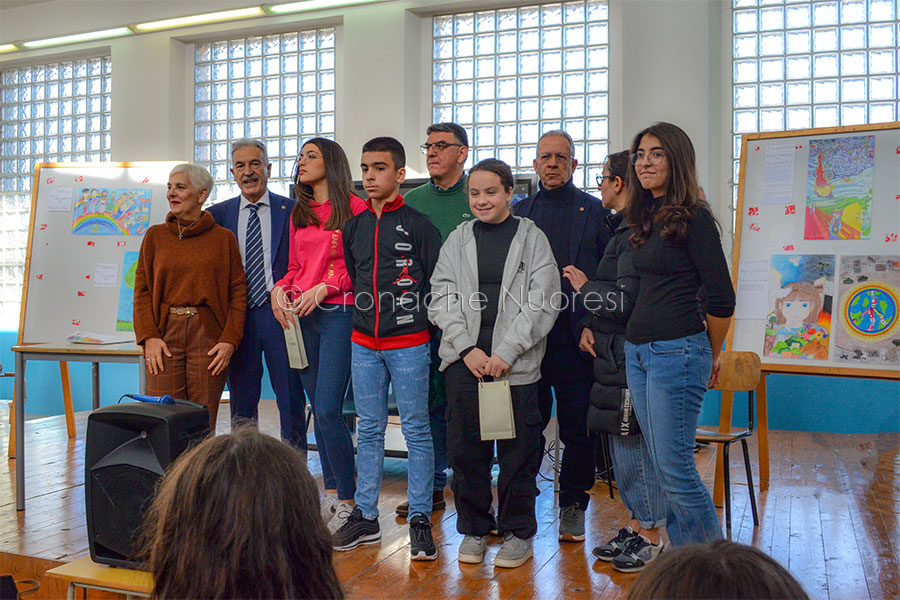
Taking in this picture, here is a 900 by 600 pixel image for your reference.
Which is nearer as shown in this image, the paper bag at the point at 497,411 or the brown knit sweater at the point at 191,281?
the paper bag at the point at 497,411

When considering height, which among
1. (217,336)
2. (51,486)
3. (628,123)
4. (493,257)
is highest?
(628,123)

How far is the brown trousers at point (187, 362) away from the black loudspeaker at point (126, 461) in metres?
0.81

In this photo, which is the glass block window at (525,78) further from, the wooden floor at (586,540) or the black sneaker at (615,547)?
the black sneaker at (615,547)

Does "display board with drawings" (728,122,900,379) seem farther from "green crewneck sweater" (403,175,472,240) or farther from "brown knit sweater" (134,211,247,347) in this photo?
"brown knit sweater" (134,211,247,347)

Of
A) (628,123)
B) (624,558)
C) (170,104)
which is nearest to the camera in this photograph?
(624,558)

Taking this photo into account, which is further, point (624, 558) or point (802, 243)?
point (802, 243)

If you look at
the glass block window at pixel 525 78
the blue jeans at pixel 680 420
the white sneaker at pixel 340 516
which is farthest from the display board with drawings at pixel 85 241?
the blue jeans at pixel 680 420

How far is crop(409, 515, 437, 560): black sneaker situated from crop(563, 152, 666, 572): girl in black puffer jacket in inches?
23.4

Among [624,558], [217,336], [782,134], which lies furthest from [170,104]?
[624,558]

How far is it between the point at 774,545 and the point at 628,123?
364 centimetres

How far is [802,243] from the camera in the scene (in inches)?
149

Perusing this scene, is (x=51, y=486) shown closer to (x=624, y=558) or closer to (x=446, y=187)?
(x=446, y=187)

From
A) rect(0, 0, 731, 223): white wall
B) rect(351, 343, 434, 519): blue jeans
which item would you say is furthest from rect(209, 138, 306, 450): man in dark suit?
rect(0, 0, 731, 223): white wall

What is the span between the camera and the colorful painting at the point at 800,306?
12.1 feet
